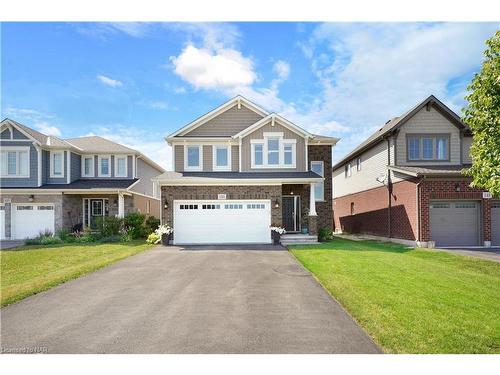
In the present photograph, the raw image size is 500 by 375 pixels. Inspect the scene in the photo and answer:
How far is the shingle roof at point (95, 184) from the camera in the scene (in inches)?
832

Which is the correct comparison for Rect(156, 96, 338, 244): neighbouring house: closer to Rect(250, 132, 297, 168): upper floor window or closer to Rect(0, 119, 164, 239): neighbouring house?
Rect(250, 132, 297, 168): upper floor window

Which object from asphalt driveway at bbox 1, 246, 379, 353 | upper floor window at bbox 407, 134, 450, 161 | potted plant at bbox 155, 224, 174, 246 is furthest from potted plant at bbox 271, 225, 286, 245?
upper floor window at bbox 407, 134, 450, 161

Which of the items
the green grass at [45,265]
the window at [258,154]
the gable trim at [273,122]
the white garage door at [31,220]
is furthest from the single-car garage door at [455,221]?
the white garage door at [31,220]

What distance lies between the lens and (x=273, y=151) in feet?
65.2

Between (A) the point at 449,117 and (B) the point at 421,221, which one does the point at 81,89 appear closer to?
(B) the point at 421,221

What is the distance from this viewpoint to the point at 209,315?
6.14 m

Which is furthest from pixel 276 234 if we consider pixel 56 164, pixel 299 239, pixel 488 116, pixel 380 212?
pixel 56 164

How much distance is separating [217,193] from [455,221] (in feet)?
40.7

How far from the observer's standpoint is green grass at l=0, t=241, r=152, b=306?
8.20m

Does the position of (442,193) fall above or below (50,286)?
above

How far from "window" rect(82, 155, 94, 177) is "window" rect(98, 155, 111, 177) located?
552 millimetres

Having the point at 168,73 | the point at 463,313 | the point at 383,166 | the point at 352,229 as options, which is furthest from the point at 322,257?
the point at 352,229

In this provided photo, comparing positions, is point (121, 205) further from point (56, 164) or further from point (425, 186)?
point (425, 186)

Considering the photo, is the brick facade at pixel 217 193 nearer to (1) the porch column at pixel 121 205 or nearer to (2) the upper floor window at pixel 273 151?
(2) the upper floor window at pixel 273 151
